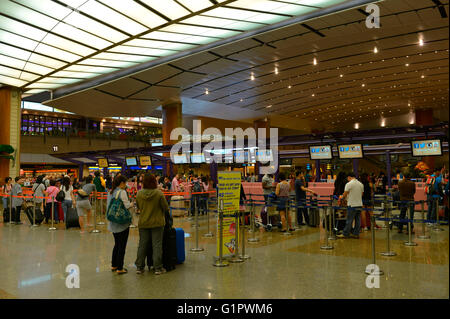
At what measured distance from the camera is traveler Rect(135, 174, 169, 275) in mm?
6098

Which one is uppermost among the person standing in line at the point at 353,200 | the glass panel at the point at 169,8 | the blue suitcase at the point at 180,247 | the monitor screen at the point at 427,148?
the glass panel at the point at 169,8

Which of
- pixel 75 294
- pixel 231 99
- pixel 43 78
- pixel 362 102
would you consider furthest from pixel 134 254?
pixel 362 102

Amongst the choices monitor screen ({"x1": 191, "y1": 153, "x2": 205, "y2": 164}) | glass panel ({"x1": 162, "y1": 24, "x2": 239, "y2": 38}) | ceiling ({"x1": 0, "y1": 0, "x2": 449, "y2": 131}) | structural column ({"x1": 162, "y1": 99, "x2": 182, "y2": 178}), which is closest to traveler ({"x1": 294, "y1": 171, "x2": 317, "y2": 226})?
ceiling ({"x1": 0, "y1": 0, "x2": 449, "y2": 131})

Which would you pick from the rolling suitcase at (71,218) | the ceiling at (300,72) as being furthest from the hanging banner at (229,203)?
the ceiling at (300,72)

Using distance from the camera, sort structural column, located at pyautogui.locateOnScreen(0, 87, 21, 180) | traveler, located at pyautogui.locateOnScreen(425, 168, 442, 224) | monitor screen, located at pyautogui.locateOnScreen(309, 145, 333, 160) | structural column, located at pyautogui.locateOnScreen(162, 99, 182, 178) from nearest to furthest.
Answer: traveler, located at pyautogui.locateOnScreen(425, 168, 442, 224), monitor screen, located at pyautogui.locateOnScreen(309, 145, 333, 160), structural column, located at pyautogui.locateOnScreen(0, 87, 21, 180), structural column, located at pyautogui.locateOnScreen(162, 99, 182, 178)

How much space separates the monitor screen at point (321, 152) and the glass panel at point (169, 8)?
27.2ft

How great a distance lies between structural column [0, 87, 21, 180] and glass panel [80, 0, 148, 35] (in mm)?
14087

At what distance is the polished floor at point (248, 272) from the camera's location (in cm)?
503

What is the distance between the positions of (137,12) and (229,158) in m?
9.97

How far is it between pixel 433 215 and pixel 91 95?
21.3 metres

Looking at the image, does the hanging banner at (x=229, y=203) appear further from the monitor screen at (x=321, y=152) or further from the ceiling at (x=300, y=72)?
the monitor screen at (x=321, y=152)

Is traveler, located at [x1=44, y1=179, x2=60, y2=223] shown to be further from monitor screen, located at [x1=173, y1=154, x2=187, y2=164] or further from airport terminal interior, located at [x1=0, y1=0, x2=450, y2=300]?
monitor screen, located at [x1=173, y1=154, x2=187, y2=164]

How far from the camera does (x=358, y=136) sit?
15.6 meters

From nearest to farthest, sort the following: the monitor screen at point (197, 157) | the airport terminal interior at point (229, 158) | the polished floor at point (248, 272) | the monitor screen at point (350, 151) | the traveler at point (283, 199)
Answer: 1. the polished floor at point (248, 272)
2. the airport terminal interior at point (229, 158)
3. the traveler at point (283, 199)
4. the monitor screen at point (350, 151)
5. the monitor screen at point (197, 157)
